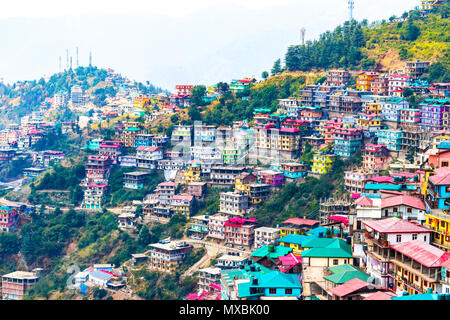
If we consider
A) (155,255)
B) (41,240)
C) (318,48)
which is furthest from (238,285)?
(318,48)

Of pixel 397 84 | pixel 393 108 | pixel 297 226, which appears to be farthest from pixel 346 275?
pixel 397 84

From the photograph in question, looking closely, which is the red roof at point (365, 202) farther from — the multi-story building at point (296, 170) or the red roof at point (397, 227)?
the multi-story building at point (296, 170)

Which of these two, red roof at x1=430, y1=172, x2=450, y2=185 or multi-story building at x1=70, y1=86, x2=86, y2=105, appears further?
multi-story building at x1=70, y1=86, x2=86, y2=105

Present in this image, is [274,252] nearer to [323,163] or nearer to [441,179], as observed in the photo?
[441,179]

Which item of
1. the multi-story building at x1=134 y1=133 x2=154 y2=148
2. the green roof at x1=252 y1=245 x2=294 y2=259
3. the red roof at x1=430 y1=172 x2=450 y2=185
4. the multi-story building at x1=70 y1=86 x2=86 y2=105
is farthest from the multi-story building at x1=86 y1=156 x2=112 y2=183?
the red roof at x1=430 y1=172 x2=450 y2=185

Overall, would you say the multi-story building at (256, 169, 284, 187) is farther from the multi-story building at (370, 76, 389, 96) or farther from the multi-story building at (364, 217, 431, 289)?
the multi-story building at (364, 217, 431, 289)

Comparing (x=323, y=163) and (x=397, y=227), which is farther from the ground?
(x=323, y=163)

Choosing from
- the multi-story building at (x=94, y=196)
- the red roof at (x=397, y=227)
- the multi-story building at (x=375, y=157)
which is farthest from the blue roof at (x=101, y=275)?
the red roof at (x=397, y=227)
